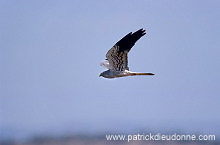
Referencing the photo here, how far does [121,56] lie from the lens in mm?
13641

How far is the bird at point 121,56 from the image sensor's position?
13430mm

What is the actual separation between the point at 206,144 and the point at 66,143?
10.2 feet

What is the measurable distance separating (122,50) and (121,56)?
0.56 feet

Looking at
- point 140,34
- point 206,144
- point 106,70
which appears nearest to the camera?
point 140,34

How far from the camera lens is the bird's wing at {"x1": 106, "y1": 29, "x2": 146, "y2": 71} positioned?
44.0 feet

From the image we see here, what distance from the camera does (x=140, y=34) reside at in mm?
13406

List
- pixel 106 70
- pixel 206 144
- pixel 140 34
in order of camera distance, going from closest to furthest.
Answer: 1. pixel 140 34
2. pixel 106 70
3. pixel 206 144

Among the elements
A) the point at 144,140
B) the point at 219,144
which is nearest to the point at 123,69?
the point at 144,140

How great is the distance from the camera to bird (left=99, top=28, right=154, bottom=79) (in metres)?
13.4

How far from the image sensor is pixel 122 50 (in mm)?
13516

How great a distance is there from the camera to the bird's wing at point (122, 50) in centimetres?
1342

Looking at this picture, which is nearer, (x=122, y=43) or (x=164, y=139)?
(x=122, y=43)

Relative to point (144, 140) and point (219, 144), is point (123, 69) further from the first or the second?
point (219, 144)

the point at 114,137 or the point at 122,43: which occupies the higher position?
the point at 122,43
